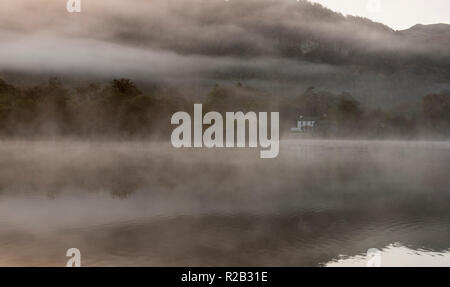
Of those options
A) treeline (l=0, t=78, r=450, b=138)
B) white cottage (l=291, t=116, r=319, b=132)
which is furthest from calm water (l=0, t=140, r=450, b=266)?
white cottage (l=291, t=116, r=319, b=132)

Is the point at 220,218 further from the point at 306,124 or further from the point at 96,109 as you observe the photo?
the point at 306,124

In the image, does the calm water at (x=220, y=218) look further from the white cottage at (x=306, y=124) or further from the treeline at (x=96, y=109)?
the white cottage at (x=306, y=124)

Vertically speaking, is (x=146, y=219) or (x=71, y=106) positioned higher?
(x=71, y=106)

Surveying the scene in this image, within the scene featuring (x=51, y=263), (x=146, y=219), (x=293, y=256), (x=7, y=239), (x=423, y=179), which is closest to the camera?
(x=51, y=263)

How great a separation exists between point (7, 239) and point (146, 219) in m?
9.78

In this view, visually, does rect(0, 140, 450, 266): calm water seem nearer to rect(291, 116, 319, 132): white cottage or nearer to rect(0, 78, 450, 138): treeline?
rect(0, 78, 450, 138): treeline

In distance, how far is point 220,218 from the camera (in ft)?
114

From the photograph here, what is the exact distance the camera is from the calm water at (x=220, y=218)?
82.7 ft

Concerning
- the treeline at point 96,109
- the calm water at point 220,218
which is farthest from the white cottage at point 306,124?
the calm water at point 220,218

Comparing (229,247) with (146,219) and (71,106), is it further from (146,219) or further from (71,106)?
(71,106)

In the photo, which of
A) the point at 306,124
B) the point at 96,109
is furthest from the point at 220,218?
the point at 306,124

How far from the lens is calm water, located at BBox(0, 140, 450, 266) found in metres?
25.2
